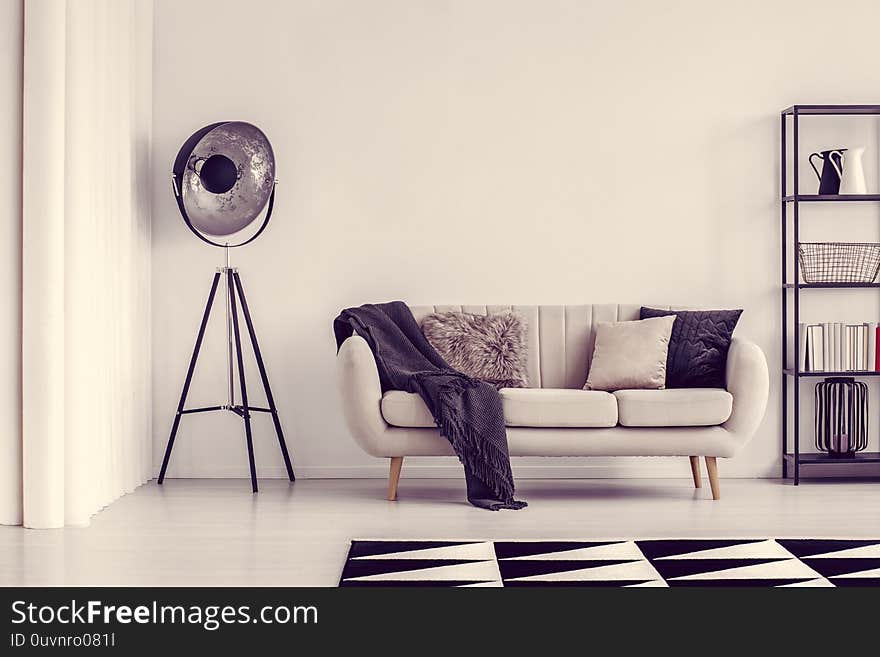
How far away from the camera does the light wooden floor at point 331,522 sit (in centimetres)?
328

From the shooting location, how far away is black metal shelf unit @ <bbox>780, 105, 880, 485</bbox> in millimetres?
5059

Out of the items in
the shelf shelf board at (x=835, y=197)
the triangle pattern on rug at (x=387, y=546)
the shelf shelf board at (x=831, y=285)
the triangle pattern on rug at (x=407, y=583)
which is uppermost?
the shelf shelf board at (x=835, y=197)

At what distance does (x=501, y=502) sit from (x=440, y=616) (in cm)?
176

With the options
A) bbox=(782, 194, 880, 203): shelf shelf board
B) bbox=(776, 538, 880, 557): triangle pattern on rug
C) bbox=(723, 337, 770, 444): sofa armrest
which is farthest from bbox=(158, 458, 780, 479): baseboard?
bbox=(776, 538, 880, 557): triangle pattern on rug

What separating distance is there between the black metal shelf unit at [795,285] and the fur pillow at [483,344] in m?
1.34

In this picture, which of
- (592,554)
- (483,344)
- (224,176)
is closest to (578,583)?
(592,554)

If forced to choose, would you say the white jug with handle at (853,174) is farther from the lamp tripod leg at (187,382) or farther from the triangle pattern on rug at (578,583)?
the lamp tripod leg at (187,382)

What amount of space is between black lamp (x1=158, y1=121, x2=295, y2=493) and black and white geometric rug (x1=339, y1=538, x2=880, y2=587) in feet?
5.63

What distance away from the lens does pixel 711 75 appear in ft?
17.6

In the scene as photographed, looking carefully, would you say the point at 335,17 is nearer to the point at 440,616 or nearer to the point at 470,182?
the point at 470,182

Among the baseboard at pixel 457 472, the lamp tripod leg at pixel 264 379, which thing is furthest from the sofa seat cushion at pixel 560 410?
the lamp tripod leg at pixel 264 379

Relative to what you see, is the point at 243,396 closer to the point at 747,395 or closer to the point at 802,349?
the point at 747,395

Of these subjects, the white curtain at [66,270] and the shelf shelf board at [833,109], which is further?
the shelf shelf board at [833,109]

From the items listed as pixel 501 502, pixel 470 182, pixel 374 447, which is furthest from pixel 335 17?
pixel 501 502
